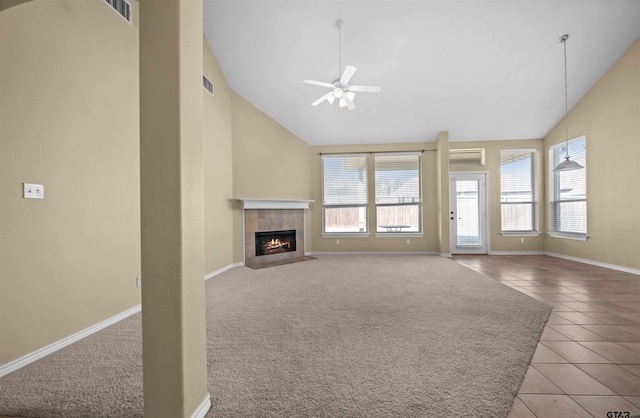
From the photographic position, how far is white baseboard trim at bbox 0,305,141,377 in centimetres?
188

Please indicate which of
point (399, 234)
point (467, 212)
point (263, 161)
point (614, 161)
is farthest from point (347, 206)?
point (614, 161)

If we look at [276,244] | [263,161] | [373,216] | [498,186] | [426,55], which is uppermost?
[426,55]

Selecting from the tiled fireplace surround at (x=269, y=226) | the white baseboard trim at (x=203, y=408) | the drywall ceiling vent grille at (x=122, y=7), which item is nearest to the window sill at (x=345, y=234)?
the tiled fireplace surround at (x=269, y=226)

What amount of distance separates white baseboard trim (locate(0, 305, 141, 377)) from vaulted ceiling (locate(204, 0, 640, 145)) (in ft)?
13.7

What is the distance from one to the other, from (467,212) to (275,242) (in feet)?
15.8

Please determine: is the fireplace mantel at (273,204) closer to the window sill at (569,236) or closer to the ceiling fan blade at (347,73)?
the ceiling fan blade at (347,73)

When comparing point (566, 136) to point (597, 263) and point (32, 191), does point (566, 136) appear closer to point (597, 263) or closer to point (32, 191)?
point (597, 263)

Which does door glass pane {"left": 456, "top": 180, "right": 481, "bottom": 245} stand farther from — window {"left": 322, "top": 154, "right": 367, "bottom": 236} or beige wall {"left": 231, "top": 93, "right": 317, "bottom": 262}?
beige wall {"left": 231, "top": 93, "right": 317, "bottom": 262}

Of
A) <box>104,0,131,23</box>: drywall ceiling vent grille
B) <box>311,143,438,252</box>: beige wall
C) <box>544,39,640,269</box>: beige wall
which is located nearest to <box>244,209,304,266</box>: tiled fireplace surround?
<box>311,143,438,252</box>: beige wall

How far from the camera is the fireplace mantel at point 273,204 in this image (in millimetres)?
5420

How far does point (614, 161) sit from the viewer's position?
470 cm

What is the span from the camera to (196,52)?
1422mm

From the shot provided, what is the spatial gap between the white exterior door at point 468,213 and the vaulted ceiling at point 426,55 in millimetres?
1285

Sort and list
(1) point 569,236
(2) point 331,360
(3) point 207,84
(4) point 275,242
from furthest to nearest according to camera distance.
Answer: (4) point 275,242 < (1) point 569,236 < (3) point 207,84 < (2) point 331,360
